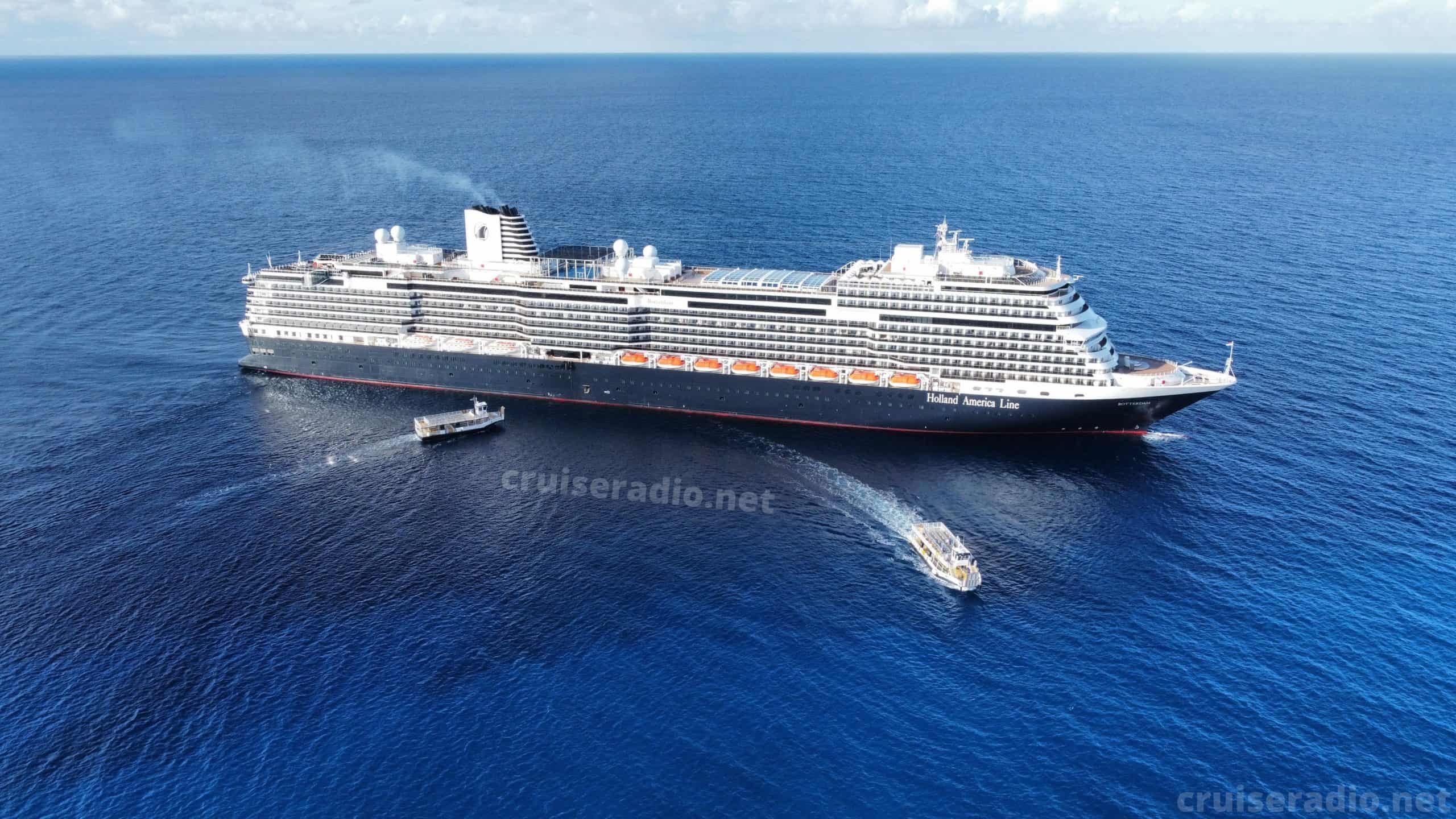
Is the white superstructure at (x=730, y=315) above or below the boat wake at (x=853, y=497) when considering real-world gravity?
above

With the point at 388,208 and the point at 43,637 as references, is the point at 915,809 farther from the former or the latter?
the point at 388,208

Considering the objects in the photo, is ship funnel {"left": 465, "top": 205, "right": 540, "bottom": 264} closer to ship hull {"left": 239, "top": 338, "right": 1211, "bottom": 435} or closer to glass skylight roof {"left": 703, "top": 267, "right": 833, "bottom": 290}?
ship hull {"left": 239, "top": 338, "right": 1211, "bottom": 435}

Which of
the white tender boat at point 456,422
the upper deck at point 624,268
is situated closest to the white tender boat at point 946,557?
the upper deck at point 624,268

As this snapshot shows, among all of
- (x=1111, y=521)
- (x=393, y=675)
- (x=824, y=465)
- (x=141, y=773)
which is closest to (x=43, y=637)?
(x=141, y=773)

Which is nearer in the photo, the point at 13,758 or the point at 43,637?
the point at 13,758

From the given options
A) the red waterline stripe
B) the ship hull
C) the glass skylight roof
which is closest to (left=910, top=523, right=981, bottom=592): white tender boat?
the ship hull

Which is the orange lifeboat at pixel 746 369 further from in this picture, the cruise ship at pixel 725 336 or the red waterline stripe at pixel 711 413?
the red waterline stripe at pixel 711 413
